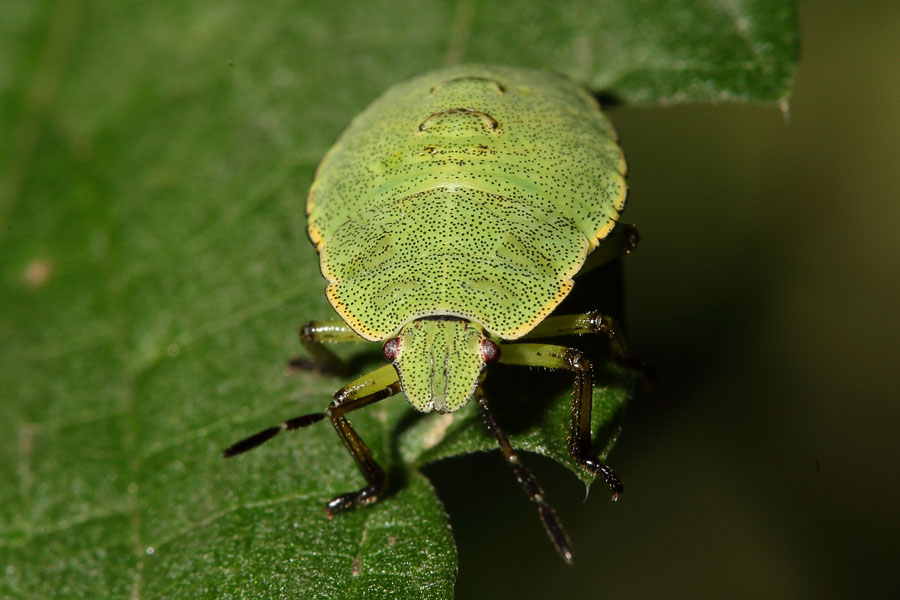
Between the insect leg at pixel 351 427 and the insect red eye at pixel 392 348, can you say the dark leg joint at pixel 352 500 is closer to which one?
the insect leg at pixel 351 427

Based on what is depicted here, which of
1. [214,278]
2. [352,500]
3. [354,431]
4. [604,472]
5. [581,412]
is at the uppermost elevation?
[214,278]

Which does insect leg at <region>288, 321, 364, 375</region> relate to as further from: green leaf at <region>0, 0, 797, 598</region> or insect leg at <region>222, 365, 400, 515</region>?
insect leg at <region>222, 365, 400, 515</region>

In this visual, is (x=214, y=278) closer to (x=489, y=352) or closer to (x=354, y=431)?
(x=354, y=431)

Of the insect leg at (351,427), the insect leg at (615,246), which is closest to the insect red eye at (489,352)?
the insect leg at (351,427)

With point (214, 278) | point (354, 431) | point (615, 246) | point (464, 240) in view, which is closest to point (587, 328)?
point (615, 246)

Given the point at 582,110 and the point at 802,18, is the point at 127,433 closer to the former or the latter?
the point at 582,110

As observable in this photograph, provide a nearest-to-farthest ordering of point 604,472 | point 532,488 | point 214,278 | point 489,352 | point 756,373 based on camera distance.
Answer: point 532,488 < point 489,352 < point 604,472 < point 214,278 < point 756,373
